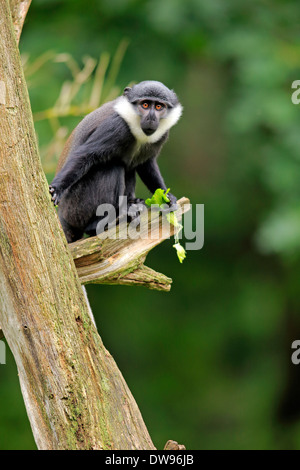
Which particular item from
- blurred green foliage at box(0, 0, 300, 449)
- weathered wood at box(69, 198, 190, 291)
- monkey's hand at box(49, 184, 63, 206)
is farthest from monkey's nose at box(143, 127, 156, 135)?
blurred green foliage at box(0, 0, 300, 449)

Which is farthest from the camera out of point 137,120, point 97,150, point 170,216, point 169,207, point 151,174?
point 151,174

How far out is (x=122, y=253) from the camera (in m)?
4.94

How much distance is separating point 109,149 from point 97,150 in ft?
0.38

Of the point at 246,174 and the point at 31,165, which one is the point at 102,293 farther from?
the point at 31,165

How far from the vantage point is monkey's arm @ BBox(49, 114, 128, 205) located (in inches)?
217

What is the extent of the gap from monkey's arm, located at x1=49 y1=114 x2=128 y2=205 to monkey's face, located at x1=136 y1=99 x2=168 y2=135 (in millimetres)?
177


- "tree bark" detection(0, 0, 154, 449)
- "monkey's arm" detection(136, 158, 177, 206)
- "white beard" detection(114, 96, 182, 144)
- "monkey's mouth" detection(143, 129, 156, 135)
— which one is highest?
"white beard" detection(114, 96, 182, 144)

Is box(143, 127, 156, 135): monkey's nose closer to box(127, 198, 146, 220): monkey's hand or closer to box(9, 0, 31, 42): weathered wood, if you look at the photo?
box(127, 198, 146, 220): monkey's hand

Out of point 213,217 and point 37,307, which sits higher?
point 213,217

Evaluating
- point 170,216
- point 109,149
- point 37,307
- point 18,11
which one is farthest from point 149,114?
point 37,307

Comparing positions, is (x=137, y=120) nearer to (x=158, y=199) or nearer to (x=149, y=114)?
(x=149, y=114)

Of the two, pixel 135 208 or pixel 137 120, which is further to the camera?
pixel 137 120

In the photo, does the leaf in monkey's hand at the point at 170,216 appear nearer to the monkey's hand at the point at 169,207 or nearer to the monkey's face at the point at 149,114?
the monkey's hand at the point at 169,207

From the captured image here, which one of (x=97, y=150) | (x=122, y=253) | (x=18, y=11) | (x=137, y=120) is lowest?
(x=122, y=253)
